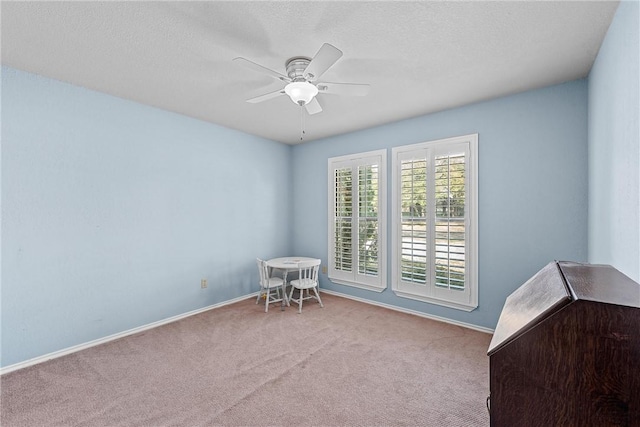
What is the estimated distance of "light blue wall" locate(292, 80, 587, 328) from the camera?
262 cm

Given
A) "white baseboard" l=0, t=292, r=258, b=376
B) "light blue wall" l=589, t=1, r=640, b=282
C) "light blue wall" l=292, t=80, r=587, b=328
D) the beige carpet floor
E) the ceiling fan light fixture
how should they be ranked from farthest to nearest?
"light blue wall" l=292, t=80, r=587, b=328 < "white baseboard" l=0, t=292, r=258, b=376 < the ceiling fan light fixture < the beige carpet floor < "light blue wall" l=589, t=1, r=640, b=282

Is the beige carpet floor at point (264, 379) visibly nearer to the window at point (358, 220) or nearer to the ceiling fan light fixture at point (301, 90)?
the window at point (358, 220)

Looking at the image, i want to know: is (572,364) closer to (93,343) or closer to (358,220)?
(358,220)

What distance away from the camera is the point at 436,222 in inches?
133

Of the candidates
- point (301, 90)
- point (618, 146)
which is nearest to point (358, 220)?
point (301, 90)

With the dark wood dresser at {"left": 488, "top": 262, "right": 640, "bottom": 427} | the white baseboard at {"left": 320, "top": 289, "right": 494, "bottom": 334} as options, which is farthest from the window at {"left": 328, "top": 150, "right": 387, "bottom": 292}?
the dark wood dresser at {"left": 488, "top": 262, "right": 640, "bottom": 427}

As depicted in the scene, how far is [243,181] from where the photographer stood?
13.9 ft

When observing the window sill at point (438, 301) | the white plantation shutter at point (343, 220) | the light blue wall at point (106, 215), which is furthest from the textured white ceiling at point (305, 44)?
the window sill at point (438, 301)

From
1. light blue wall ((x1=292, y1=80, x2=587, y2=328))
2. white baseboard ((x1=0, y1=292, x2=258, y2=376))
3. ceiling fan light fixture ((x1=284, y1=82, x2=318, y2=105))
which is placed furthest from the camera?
light blue wall ((x1=292, y1=80, x2=587, y2=328))

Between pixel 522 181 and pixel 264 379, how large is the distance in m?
3.01

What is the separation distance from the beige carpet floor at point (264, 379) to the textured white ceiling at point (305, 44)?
2473 mm

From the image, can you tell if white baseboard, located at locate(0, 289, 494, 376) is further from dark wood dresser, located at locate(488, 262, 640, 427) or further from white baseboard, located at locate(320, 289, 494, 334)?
dark wood dresser, located at locate(488, 262, 640, 427)

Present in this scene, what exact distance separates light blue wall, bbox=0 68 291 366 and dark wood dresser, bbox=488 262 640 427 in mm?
3365

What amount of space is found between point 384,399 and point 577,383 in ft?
4.65
